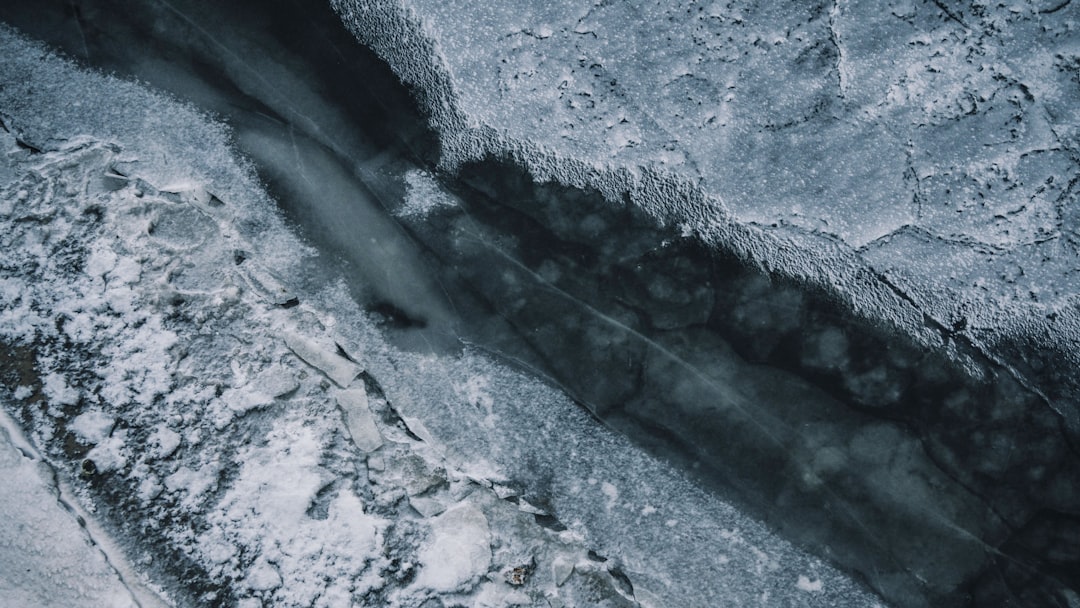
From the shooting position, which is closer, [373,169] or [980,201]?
[980,201]

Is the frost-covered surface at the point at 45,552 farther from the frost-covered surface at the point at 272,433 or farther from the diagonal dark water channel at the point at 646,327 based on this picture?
the diagonal dark water channel at the point at 646,327

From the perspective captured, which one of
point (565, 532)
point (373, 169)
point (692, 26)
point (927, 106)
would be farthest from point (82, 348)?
point (927, 106)

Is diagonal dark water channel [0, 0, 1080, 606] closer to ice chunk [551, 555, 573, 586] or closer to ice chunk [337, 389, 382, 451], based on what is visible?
ice chunk [337, 389, 382, 451]

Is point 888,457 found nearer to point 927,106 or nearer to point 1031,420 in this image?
point 1031,420

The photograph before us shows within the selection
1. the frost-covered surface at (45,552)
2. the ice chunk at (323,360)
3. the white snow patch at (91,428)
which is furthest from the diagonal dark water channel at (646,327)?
the frost-covered surface at (45,552)

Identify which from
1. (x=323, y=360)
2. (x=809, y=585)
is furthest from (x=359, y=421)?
(x=809, y=585)

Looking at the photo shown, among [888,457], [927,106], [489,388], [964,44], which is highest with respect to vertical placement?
[964,44]
